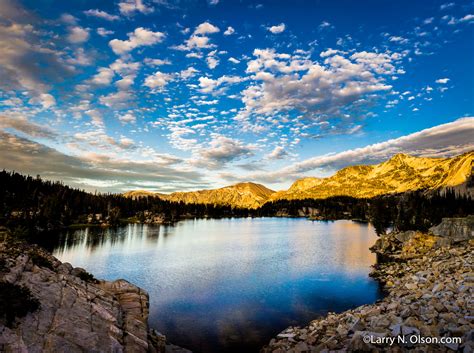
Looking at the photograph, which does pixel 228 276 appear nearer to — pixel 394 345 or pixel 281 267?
pixel 281 267

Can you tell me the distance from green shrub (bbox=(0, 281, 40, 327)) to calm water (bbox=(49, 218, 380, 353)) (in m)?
16.2

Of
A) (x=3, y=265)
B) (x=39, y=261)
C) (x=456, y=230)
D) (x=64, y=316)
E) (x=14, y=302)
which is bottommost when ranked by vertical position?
(x=64, y=316)

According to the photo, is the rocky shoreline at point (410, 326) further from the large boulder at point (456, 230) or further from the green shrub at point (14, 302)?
the large boulder at point (456, 230)

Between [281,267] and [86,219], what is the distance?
514 feet

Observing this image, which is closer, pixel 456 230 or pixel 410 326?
pixel 410 326

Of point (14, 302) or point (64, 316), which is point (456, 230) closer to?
point (64, 316)

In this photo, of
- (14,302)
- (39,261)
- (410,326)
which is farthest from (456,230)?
(14,302)

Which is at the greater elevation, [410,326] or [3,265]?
[3,265]

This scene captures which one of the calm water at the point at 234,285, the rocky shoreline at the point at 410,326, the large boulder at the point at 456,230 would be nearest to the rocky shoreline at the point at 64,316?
the calm water at the point at 234,285

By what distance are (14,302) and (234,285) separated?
124 ft

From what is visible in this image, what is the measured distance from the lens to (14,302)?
52.7 feet

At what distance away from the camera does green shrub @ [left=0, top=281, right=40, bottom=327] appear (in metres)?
15.2

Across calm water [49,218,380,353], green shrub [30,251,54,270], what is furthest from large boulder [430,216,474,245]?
green shrub [30,251,54,270]

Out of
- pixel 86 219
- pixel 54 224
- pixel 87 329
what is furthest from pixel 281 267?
pixel 86 219
